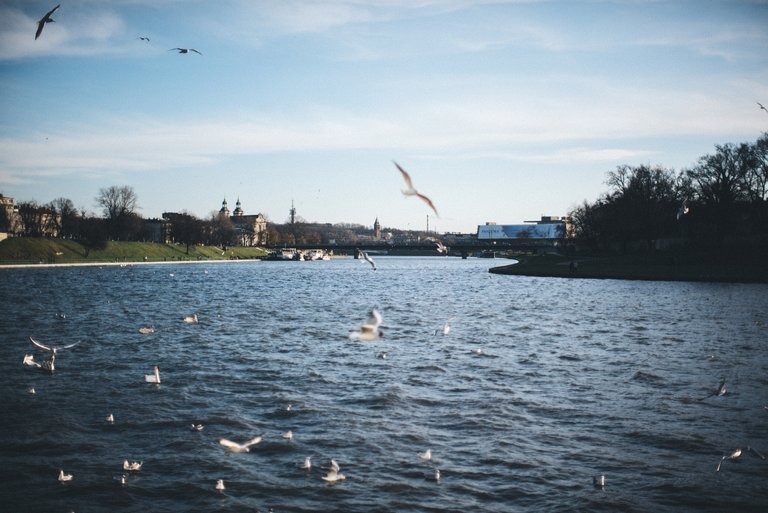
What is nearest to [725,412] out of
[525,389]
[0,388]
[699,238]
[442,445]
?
[525,389]

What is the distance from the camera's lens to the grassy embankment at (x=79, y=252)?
399 feet

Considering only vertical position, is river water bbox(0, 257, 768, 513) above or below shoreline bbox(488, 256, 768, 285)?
below

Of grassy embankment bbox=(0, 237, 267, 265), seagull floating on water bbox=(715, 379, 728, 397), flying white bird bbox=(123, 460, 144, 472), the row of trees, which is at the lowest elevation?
flying white bird bbox=(123, 460, 144, 472)

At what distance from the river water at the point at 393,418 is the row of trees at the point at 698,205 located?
169 ft

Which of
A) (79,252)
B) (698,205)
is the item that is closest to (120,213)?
(79,252)

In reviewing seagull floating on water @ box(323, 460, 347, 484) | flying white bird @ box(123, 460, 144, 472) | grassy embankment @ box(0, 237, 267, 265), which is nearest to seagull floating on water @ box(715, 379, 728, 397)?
seagull floating on water @ box(323, 460, 347, 484)

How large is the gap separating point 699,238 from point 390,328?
219 ft

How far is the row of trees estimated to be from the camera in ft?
264

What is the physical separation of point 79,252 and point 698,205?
12108 cm

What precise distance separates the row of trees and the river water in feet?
169

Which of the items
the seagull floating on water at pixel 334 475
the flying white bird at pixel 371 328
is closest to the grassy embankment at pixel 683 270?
the seagull floating on water at pixel 334 475

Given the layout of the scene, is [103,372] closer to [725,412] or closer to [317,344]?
[317,344]

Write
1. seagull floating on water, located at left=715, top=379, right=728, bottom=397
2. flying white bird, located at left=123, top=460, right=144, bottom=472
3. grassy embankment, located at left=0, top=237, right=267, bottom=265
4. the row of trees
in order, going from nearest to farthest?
flying white bird, located at left=123, top=460, right=144, bottom=472 < seagull floating on water, located at left=715, top=379, right=728, bottom=397 < the row of trees < grassy embankment, located at left=0, top=237, right=267, bottom=265

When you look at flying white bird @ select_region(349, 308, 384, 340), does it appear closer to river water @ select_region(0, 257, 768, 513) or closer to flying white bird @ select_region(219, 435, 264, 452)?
river water @ select_region(0, 257, 768, 513)
